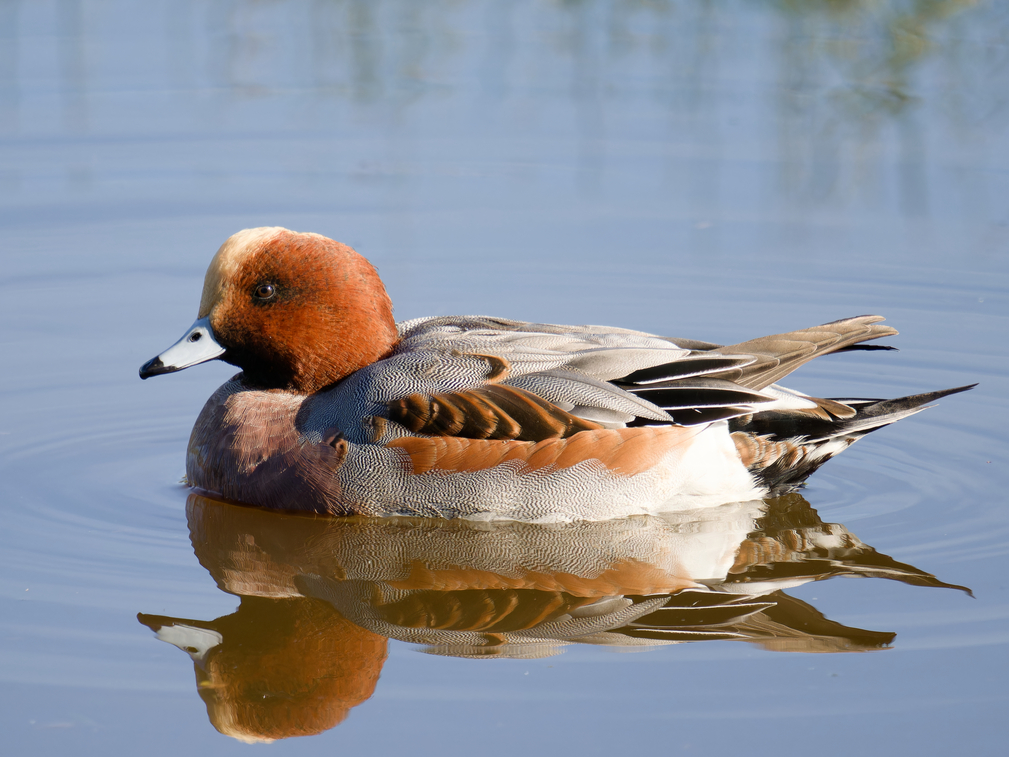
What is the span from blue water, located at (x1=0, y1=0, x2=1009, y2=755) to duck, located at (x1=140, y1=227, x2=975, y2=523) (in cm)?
36

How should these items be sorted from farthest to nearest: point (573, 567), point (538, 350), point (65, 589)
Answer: point (538, 350), point (573, 567), point (65, 589)

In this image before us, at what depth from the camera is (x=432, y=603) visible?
222 inches

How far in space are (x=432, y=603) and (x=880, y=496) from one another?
247cm

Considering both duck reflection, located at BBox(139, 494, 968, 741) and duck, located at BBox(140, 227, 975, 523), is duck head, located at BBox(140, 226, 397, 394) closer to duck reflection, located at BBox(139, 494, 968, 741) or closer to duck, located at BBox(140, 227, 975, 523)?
duck, located at BBox(140, 227, 975, 523)

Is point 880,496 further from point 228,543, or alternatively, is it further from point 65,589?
point 65,589

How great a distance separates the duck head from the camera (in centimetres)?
654

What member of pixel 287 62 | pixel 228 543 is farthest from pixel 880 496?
pixel 287 62

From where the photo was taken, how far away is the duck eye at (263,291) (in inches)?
259

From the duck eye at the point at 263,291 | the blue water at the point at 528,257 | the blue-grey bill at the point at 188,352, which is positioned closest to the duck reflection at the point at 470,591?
the blue water at the point at 528,257

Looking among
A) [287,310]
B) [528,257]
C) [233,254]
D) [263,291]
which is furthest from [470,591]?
[528,257]

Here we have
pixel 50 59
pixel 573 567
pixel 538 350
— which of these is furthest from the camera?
pixel 50 59

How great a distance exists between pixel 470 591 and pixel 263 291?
1841 millimetres

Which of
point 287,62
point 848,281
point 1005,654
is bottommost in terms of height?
point 1005,654

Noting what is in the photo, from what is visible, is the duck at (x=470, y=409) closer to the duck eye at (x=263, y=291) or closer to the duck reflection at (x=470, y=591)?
the duck eye at (x=263, y=291)
